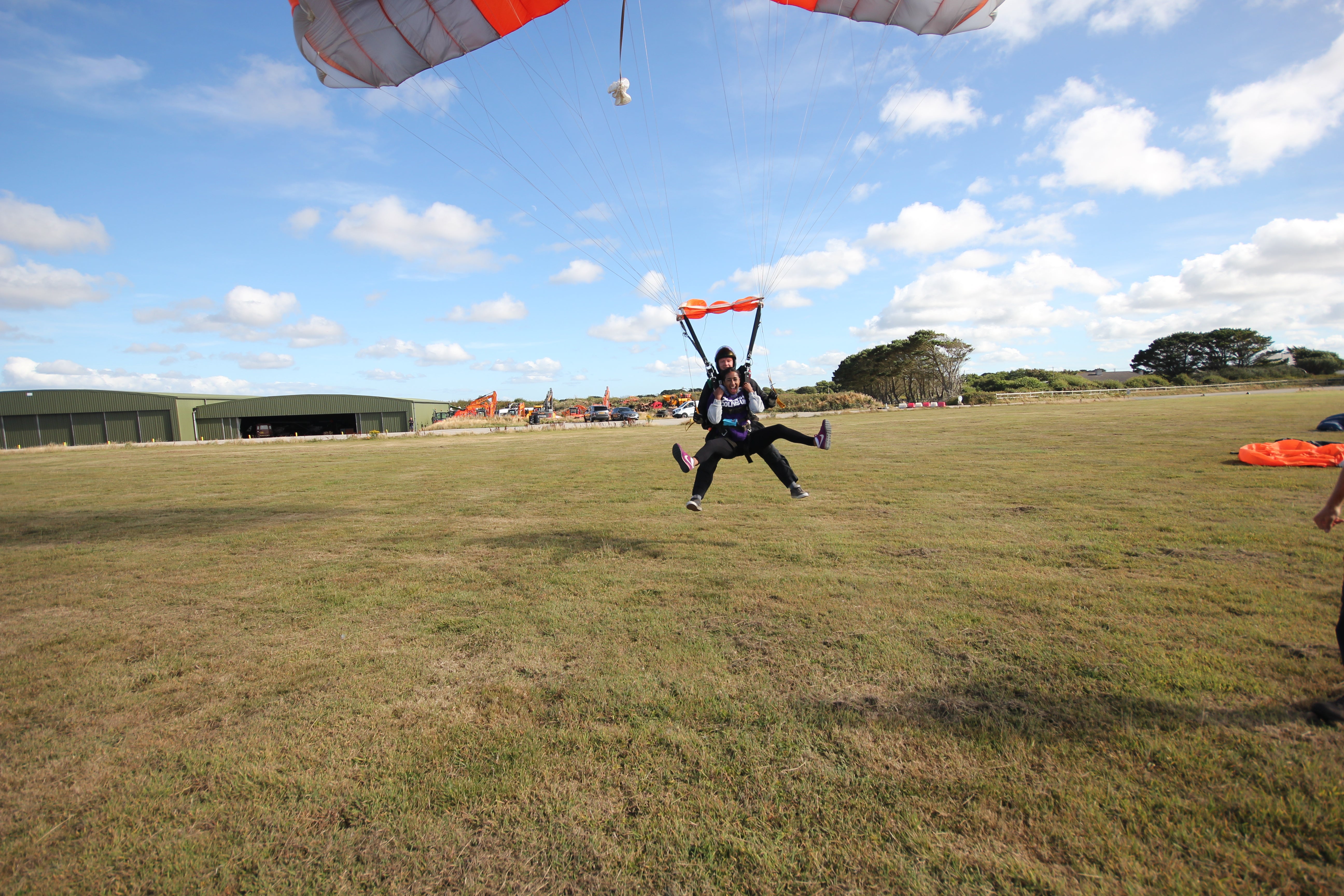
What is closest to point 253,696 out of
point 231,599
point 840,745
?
point 231,599

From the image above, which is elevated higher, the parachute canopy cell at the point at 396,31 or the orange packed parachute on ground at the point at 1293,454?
the parachute canopy cell at the point at 396,31

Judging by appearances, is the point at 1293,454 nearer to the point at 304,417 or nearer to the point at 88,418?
the point at 304,417

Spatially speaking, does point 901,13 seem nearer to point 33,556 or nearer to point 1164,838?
point 1164,838

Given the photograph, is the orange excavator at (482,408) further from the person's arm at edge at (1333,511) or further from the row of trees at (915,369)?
the person's arm at edge at (1333,511)

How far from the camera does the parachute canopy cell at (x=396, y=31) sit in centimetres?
662

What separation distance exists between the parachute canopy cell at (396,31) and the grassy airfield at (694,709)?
5.91 m

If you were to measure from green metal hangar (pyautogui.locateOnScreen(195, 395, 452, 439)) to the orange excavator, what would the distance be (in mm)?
4455

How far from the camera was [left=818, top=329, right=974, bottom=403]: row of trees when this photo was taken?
2625 inches

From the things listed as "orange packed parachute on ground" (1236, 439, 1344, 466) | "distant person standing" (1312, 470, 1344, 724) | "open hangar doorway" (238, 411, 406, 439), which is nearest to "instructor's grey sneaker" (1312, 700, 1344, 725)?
"distant person standing" (1312, 470, 1344, 724)

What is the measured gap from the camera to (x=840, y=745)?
3000 millimetres

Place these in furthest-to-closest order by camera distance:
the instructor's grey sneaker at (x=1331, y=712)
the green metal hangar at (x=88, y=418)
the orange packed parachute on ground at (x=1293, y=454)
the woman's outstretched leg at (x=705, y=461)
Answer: the green metal hangar at (x=88, y=418), the orange packed parachute on ground at (x=1293, y=454), the woman's outstretched leg at (x=705, y=461), the instructor's grey sneaker at (x=1331, y=712)

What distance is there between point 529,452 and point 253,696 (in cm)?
1857

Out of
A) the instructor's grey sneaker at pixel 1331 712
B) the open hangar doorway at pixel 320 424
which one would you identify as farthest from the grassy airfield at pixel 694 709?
the open hangar doorway at pixel 320 424

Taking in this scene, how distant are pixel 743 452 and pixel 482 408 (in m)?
55.7
